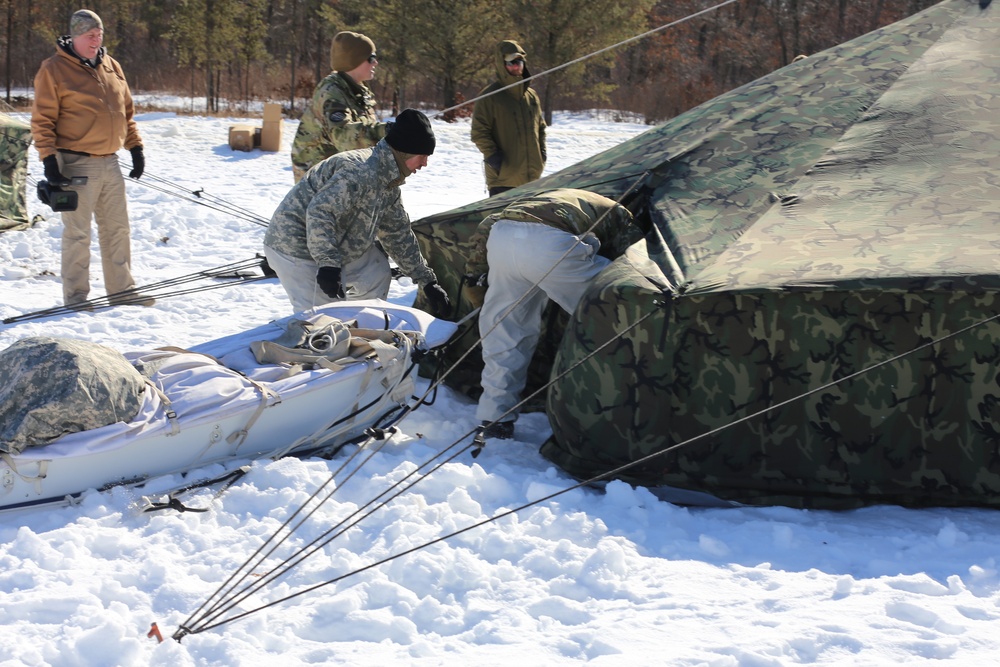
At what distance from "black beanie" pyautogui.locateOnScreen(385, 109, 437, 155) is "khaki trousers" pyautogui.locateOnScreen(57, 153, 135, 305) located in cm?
242

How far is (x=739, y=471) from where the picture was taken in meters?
3.93

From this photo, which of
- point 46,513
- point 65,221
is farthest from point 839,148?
point 65,221

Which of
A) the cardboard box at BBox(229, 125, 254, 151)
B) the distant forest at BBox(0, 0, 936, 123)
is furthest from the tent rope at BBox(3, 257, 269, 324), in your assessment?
the distant forest at BBox(0, 0, 936, 123)

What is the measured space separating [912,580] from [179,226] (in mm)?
7124

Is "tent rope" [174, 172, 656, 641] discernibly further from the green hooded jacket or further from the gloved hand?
the gloved hand

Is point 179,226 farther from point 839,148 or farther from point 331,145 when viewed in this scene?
point 839,148

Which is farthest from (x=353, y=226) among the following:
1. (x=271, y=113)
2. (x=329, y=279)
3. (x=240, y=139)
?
(x=271, y=113)

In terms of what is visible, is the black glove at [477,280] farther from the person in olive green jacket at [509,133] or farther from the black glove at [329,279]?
the person in olive green jacket at [509,133]

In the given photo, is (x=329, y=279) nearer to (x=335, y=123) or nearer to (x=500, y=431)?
(x=500, y=431)

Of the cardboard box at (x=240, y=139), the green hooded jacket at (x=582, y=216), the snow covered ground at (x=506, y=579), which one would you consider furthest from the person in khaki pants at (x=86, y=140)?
the cardboard box at (x=240, y=139)

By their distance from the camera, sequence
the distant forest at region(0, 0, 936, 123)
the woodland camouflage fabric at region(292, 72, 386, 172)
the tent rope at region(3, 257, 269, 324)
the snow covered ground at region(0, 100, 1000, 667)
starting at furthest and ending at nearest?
the distant forest at region(0, 0, 936, 123) < the tent rope at region(3, 257, 269, 324) < the woodland camouflage fabric at region(292, 72, 386, 172) < the snow covered ground at region(0, 100, 1000, 667)

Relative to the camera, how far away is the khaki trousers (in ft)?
20.4

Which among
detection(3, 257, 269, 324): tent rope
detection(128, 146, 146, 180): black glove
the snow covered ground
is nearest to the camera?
the snow covered ground

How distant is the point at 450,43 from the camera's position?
2161 centimetres
